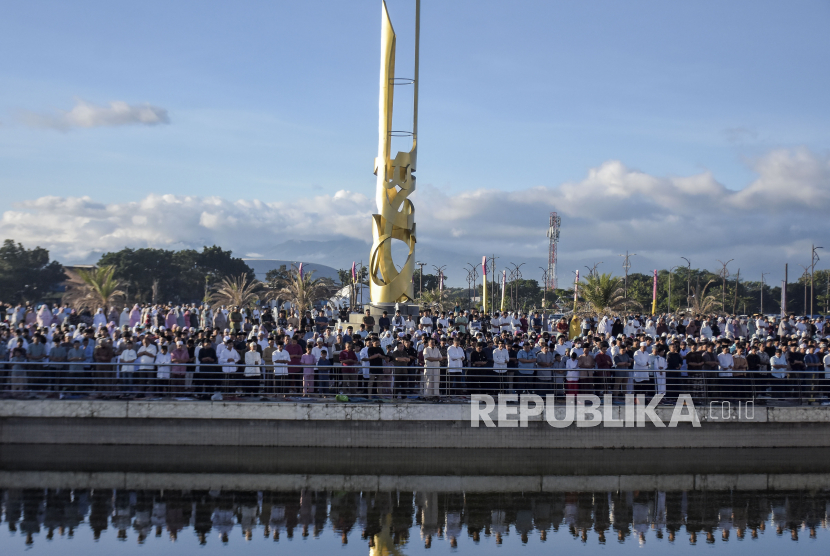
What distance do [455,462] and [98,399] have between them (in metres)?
7.20

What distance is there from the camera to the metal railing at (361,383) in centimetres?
1505

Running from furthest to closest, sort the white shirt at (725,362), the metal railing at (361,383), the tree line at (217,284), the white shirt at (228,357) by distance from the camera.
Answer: the tree line at (217,284)
the white shirt at (725,362)
the white shirt at (228,357)
the metal railing at (361,383)

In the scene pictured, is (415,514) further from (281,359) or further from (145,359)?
(145,359)

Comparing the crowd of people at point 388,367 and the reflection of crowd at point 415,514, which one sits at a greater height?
the crowd of people at point 388,367

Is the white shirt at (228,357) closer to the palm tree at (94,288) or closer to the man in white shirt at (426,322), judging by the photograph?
the man in white shirt at (426,322)

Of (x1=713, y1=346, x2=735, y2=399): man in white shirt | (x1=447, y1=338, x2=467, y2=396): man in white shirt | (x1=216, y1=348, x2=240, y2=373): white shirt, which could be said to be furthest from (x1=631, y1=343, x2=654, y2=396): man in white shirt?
(x1=216, y1=348, x2=240, y2=373): white shirt

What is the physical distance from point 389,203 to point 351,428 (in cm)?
1262

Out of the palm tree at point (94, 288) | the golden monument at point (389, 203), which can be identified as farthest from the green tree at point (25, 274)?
the golden monument at point (389, 203)

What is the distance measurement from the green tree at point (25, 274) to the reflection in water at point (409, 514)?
5683cm

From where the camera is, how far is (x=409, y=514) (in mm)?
11383

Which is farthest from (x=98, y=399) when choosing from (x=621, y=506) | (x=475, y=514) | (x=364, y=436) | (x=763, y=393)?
(x=763, y=393)

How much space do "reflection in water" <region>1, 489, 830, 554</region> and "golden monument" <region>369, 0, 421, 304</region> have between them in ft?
47.3

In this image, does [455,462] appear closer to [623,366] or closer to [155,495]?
[623,366]

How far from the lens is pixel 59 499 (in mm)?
11648
